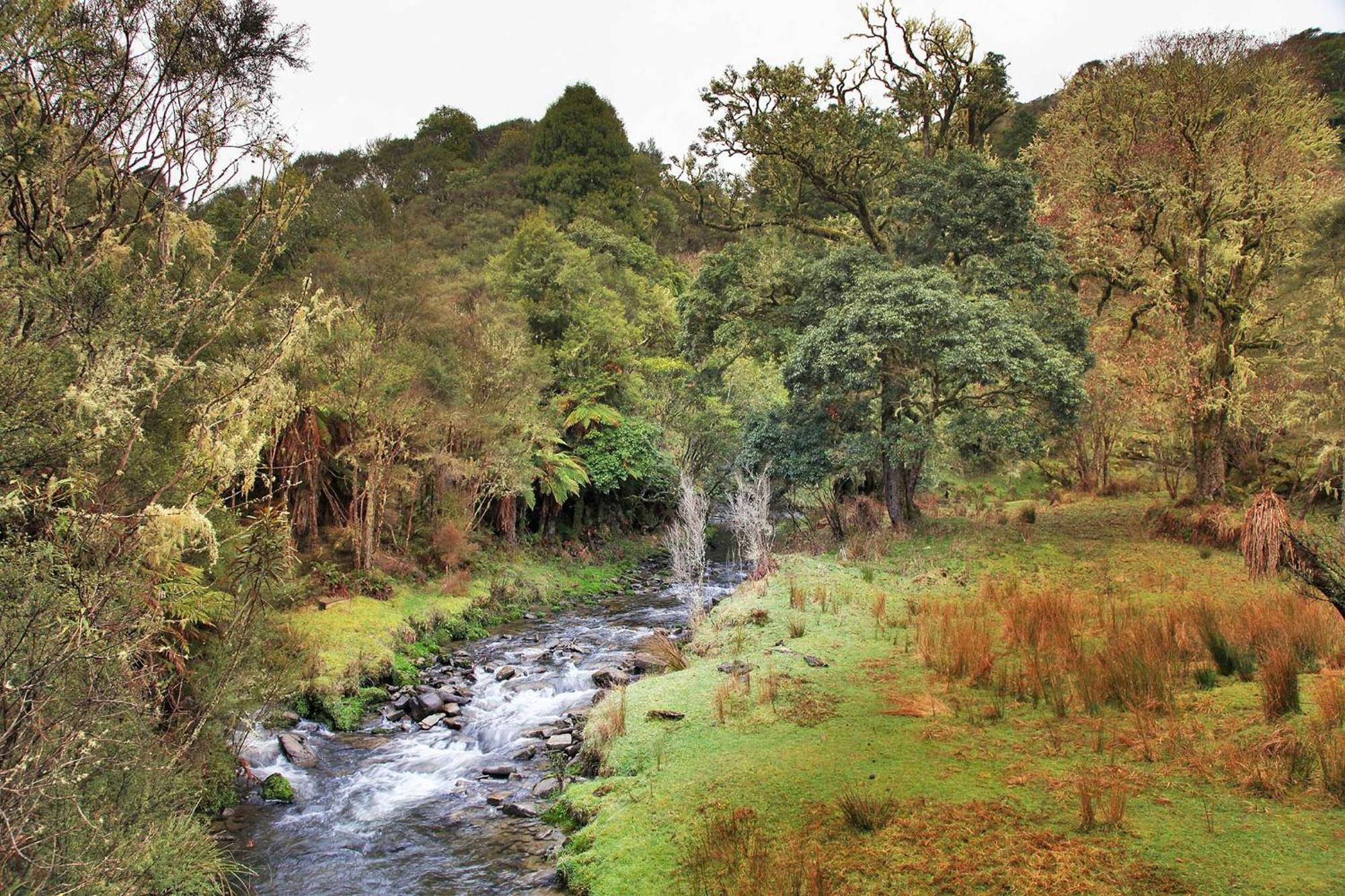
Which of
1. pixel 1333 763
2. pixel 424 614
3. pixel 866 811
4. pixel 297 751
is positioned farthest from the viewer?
pixel 424 614

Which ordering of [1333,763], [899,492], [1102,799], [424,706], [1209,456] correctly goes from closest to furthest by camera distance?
[1333,763], [1102,799], [424,706], [1209,456], [899,492]

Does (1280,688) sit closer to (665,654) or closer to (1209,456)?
(665,654)

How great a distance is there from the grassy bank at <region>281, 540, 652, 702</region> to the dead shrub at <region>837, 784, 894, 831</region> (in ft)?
24.8

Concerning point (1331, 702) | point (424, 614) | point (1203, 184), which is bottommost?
point (424, 614)

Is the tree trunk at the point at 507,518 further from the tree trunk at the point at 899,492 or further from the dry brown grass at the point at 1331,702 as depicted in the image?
the dry brown grass at the point at 1331,702

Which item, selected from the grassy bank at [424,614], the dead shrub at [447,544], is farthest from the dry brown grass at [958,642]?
the dead shrub at [447,544]

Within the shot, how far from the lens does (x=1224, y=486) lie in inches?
631

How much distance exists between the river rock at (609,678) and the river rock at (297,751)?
3.96 metres

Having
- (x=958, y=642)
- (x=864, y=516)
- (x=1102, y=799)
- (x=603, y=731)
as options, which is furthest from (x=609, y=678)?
(x=864, y=516)

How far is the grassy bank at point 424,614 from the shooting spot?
11.4 meters

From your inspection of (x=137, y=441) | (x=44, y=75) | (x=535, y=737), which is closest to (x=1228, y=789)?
(x=535, y=737)

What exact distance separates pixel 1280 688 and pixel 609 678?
823 centimetres

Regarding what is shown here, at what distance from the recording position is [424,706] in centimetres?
1073

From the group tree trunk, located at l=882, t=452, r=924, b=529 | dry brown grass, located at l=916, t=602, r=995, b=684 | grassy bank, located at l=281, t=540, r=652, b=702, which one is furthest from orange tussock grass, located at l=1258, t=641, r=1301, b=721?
tree trunk, located at l=882, t=452, r=924, b=529
